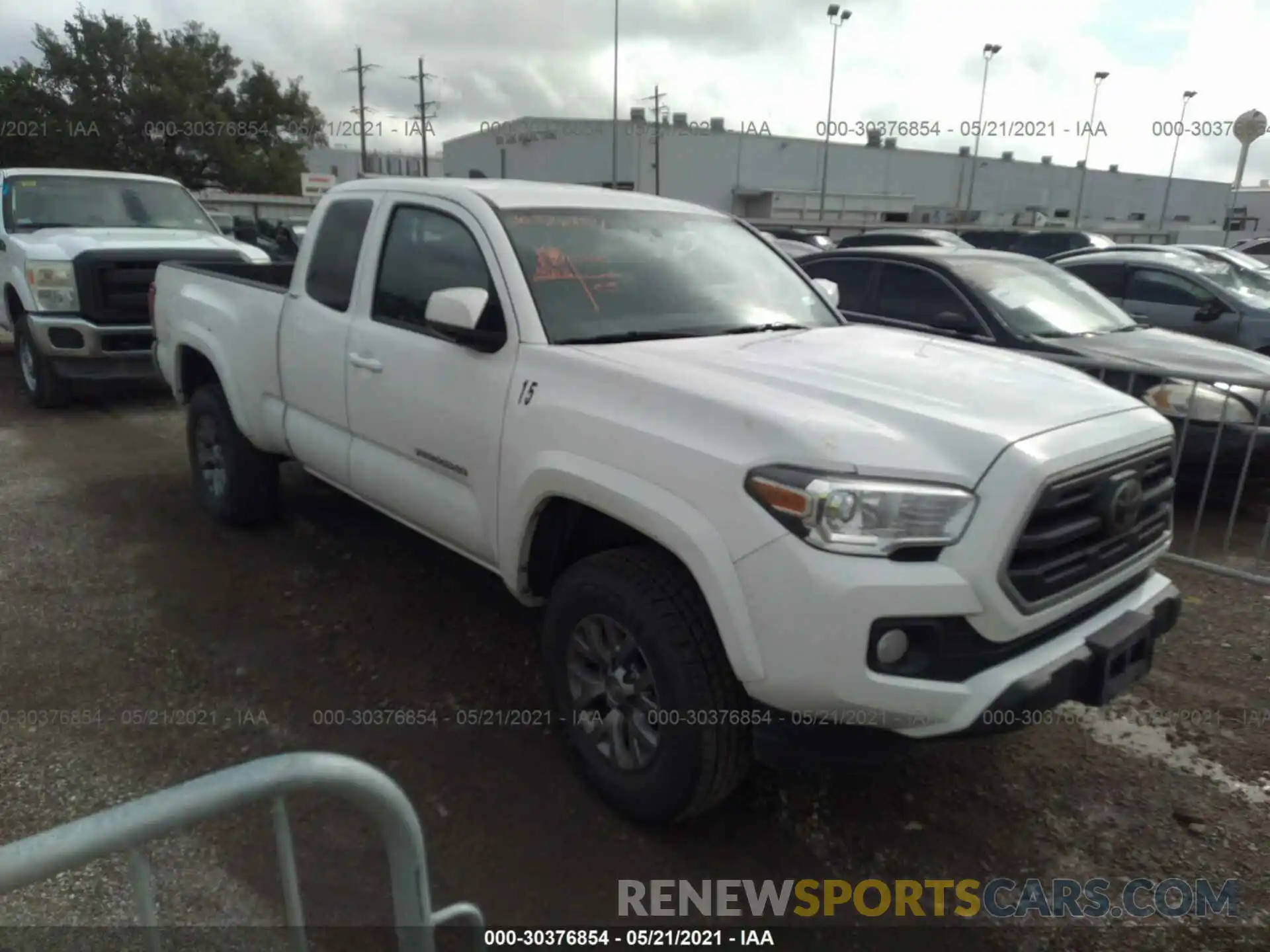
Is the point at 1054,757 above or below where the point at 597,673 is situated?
below

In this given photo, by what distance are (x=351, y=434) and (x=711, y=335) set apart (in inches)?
69.1

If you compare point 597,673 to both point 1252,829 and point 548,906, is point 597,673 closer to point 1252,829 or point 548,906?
point 548,906

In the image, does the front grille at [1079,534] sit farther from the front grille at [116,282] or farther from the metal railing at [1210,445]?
the front grille at [116,282]

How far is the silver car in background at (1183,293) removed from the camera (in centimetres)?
871

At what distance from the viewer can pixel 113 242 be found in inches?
319

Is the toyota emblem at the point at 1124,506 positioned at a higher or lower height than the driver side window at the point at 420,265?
lower

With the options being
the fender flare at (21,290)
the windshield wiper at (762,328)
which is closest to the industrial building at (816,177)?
the fender flare at (21,290)

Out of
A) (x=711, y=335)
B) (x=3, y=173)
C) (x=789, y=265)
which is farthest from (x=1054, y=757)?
(x=3, y=173)

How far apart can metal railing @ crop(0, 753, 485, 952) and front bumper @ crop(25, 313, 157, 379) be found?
7.58 meters

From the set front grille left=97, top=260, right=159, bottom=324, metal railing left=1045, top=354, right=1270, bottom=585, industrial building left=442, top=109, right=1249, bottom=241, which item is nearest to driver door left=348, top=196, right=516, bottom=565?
metal railing left=1045, top=354, right=1270, bottom=585

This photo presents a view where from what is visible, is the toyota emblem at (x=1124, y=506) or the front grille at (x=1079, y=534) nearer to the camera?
the front grille at (x=1079, y=534)

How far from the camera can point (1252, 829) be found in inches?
117

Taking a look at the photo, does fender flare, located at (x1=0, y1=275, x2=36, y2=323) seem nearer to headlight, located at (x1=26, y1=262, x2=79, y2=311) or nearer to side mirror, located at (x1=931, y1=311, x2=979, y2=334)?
headlight, located at (x1=26, y1=262, x2=79, y2=311)

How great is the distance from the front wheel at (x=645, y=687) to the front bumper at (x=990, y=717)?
0.15m
